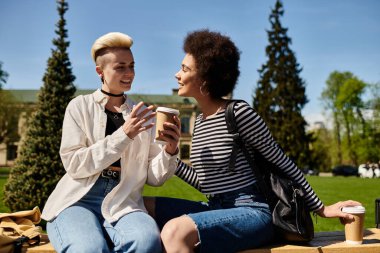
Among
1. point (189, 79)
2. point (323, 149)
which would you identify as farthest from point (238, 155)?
point (323, 149)

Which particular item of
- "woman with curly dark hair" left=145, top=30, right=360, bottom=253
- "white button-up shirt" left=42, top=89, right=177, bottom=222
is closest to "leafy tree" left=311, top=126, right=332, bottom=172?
"woman with curly dark hair" left=145, top=30, right=360, bottom=253

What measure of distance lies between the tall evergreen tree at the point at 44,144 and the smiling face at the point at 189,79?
10.2 meters

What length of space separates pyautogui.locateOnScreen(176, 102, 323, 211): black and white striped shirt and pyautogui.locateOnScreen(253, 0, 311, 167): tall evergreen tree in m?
40.3

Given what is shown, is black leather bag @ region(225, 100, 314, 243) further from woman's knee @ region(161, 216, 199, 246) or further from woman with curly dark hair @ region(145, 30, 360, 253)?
woman's knee @ region(161, 216, 199, 246)

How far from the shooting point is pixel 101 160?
8.73 feet

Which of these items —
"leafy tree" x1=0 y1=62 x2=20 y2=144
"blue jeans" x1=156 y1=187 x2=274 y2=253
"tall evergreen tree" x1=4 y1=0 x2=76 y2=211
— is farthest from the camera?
"leafy tree" x1=0 y1=62 x2=20 y2=144

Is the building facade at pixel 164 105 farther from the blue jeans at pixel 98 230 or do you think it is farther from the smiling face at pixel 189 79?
the blue jeans at pixel 98 230

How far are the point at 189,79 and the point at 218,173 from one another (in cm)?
69

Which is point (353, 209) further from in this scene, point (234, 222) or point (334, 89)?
point (334, 89)

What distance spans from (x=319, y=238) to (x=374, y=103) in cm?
4712

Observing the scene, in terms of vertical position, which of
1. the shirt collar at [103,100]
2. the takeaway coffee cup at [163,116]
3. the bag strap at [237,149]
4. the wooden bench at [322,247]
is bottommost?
the wooden bench at [322,247]

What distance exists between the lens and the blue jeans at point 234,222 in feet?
8.50

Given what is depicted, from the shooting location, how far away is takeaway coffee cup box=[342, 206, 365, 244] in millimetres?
2865

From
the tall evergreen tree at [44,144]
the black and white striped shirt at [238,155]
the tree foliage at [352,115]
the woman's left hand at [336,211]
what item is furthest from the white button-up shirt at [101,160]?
the tree foliage at [352,115]
